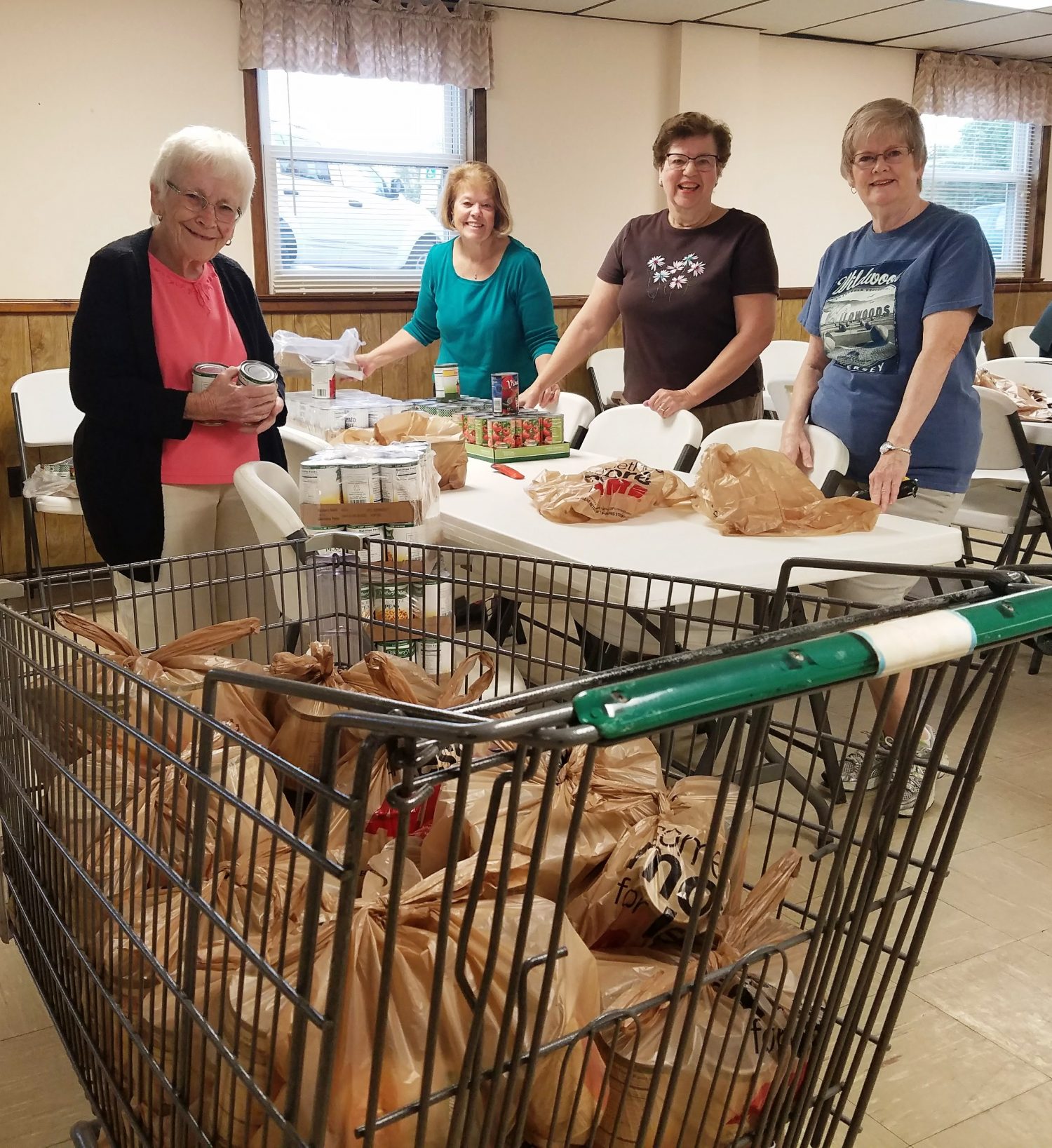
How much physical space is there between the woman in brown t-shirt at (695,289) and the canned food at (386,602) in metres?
1.54

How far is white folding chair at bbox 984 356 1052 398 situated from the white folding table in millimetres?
3120

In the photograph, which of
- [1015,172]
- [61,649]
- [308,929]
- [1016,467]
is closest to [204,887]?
[61,649]

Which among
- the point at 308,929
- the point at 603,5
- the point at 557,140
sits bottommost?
the point at 308,929

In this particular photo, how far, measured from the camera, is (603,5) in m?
5.64

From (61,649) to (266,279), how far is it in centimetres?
452

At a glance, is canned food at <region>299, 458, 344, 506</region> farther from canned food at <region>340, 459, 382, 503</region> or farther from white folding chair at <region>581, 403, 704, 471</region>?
white folding chair at <region>581, 403, 704, 471</region>

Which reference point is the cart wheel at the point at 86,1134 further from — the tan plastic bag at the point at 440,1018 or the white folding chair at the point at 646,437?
the white folding chair at the point at 646,437

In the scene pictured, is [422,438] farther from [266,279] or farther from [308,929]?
[266,279]

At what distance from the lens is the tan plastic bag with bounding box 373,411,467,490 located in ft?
8.57

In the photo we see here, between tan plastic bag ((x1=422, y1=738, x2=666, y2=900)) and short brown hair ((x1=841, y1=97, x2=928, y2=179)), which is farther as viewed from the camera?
short brown hair ((x1=841, y1=97, x2=928, y2=179))

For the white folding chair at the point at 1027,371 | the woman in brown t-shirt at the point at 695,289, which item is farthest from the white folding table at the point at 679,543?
the white folding chair at the point at 1027,371

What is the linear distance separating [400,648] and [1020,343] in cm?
719

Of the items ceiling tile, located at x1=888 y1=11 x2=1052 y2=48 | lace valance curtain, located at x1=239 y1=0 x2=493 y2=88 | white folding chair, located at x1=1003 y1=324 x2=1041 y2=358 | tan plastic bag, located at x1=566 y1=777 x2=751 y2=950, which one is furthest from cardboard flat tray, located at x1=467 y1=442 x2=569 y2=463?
white folding chair, located at x1=1003 y1=324 x2=1041 y2=358

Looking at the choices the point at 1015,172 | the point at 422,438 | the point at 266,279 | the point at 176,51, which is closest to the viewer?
the point at 422,438
